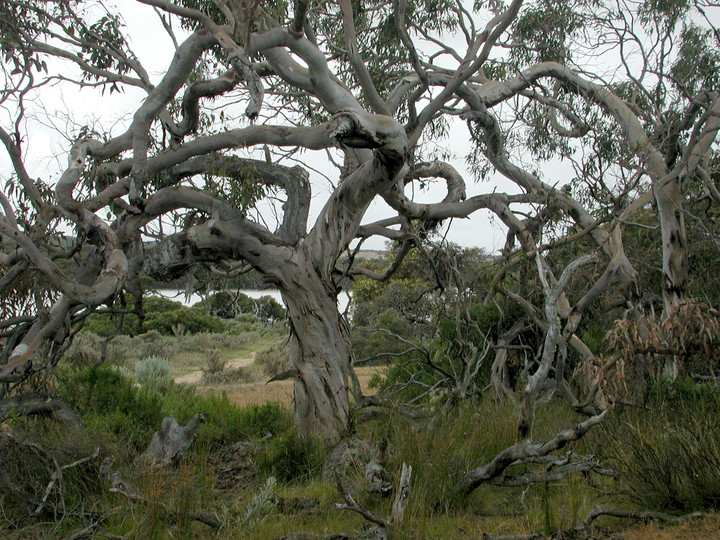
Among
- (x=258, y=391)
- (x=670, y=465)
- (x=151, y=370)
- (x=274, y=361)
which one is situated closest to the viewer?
(x=670, y=465)

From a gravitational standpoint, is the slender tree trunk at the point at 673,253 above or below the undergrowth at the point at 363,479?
above

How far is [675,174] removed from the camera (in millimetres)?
7688

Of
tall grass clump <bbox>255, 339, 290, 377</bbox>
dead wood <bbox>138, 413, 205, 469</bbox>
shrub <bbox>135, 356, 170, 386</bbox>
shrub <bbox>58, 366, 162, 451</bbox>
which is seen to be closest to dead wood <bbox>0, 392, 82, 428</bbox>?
shrub <bbox>58, 366, 162, 451</bbox>

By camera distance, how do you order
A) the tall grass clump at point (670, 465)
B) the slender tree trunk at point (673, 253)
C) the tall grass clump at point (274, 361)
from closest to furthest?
1. the tall grass clump at point (670, 465)
2. the slender tree trunk at point (673, 253)
3. the tall grass clump at point (274, 361)

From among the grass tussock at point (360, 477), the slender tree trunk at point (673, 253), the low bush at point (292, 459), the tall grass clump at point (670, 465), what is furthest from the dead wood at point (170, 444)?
the slender tree trunk at point (673, 253)

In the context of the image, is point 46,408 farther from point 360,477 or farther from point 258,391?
point 258,391

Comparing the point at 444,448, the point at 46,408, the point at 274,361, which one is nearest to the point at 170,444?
the point at 46,408

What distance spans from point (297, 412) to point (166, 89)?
3433 millimetres

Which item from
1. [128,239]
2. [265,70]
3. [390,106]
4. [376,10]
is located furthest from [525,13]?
[128,239]

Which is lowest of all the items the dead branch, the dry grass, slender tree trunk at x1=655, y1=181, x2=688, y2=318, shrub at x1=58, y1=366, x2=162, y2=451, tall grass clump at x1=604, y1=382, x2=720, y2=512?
the dead branch

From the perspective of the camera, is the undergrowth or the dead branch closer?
the dead branch

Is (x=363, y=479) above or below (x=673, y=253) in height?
below

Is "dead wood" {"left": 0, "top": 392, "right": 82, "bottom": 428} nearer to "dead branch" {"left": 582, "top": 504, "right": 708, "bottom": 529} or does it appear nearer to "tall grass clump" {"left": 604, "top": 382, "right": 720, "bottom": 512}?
"dead branch" {"left": 582, "top": 504, "right": 708, "bottom": 529}

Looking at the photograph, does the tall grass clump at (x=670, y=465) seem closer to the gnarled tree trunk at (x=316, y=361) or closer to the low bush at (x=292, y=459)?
the low bush at (x=292, y=459)
